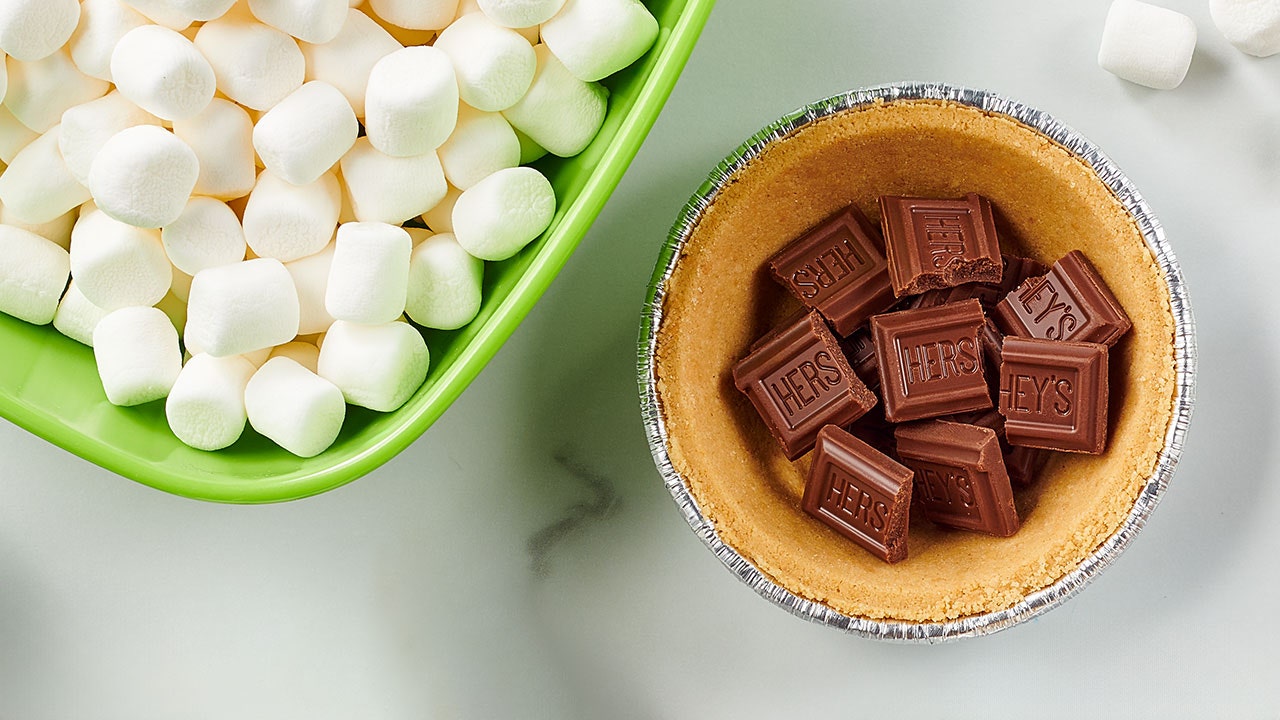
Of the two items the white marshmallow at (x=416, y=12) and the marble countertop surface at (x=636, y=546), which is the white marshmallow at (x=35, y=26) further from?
the marble countertop surface at (x=636, y=546)

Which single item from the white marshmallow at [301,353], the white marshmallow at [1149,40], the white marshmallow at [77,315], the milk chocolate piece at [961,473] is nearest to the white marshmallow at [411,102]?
the white marshmallow at [301,353]

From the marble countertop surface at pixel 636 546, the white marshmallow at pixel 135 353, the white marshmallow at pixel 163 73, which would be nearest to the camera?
the white marshmallow at pixel 163 73

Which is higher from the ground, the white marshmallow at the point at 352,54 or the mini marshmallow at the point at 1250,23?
the mini marshmallow at the point at 1250,23

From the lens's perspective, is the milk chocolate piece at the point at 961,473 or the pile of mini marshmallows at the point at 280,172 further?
the milk chocolate piece at the point at 961,473

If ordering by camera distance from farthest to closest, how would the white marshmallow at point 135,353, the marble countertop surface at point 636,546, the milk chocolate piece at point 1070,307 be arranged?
the marble countertop surface at point 636,546, the milk chocolate piece at point 1070,307, the white marshmallow at point 135,353

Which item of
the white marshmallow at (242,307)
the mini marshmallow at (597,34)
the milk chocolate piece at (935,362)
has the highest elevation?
the mini marshmallow at (597,34)

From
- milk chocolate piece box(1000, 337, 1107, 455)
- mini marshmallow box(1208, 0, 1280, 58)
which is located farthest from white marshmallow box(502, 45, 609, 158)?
mini marshmallow box(1208, 0, 1280, 58)
